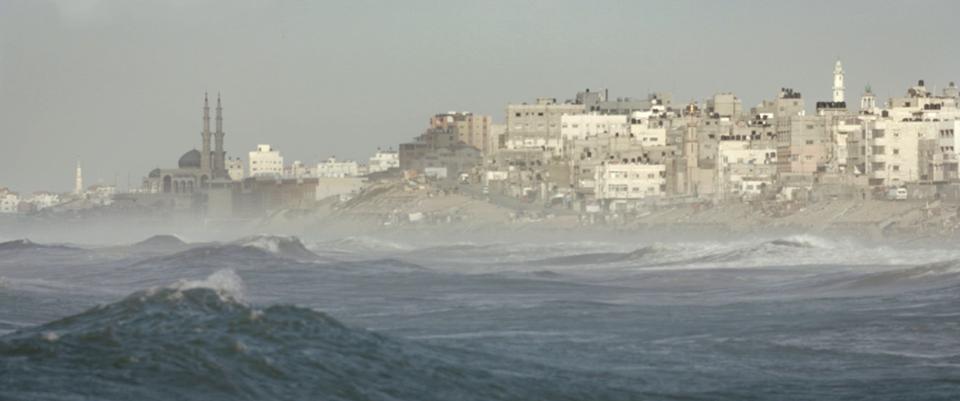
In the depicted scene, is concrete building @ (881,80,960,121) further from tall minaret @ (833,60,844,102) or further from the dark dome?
the dark dome

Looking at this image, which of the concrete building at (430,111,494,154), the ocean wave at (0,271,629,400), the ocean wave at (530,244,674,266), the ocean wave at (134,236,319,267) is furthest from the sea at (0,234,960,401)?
the concrete building at (430,111,494,154)

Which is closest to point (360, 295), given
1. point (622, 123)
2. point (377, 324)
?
point (377, 324)

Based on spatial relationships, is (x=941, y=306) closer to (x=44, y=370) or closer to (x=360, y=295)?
(x=360, y=295)

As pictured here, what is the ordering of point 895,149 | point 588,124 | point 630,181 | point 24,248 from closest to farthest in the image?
point 24,248
point 895,149
point 630,181
point 588,124

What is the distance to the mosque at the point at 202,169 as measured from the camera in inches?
7160

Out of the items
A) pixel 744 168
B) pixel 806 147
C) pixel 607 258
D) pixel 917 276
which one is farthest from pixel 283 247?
pixel 744 168

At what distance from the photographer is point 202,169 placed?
184 metres

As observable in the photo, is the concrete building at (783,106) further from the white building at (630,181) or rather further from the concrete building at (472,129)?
the concrete building at (472,129)

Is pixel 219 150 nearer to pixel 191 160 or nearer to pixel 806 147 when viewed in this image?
pixel 191 160

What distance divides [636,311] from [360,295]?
8069 millimetres

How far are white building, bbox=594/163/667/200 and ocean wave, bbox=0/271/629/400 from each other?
282ft

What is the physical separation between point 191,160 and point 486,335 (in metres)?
161

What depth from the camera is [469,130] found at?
162 m

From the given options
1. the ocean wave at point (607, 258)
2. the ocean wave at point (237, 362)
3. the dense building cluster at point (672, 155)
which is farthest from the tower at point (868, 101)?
the ocean wave at point (237, 362)
